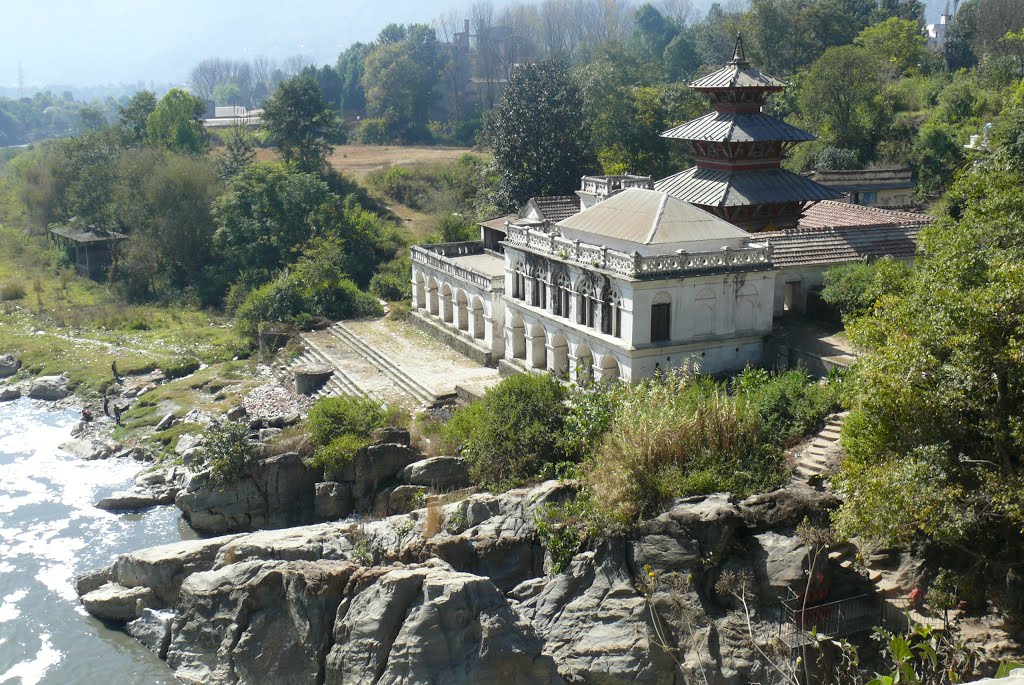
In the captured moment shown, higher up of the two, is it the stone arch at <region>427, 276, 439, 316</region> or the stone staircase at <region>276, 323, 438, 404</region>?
the stone arch at <region>427, 276, 439, 316</region>

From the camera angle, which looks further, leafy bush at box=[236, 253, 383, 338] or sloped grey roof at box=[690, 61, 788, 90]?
leafy bush at box=[236, 253, 383, 338]

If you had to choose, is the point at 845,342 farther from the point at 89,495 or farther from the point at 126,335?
the point at 126,335

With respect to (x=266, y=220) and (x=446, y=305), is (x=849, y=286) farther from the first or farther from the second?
(x=266, y=220)

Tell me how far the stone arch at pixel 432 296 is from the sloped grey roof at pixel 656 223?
39.9ft

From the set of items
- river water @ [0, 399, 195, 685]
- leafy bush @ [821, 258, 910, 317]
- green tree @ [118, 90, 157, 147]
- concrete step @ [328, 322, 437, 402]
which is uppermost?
green tree @ [118, 90, 157, 147]

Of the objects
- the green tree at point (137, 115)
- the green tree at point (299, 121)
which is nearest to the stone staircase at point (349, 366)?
the green tree at point (299, 121)

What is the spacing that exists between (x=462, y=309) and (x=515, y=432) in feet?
45.9

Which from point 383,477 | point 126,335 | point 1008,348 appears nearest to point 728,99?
point 383,477

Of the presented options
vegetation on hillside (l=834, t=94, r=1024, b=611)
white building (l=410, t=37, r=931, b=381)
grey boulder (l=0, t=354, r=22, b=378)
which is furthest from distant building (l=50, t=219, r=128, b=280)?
vegetation on hillside (l=834, t=94, r=1024, b=611)

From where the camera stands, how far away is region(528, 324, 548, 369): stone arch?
3203cm

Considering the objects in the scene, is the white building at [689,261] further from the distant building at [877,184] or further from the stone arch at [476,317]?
the distant building at [877,184]

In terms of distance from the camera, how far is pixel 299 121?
61.5 meters

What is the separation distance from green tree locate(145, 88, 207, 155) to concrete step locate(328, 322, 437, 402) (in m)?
33.7

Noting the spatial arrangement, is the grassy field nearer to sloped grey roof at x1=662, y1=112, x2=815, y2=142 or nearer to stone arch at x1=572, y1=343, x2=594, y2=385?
sloped grey roof at x1=662, y1=112, x2=815, y2=142
